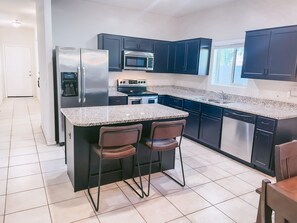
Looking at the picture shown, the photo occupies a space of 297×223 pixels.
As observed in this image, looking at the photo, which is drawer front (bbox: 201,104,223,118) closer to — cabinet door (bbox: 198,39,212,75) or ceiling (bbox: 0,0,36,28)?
cabinet door (bbox: 198,39,212,75)

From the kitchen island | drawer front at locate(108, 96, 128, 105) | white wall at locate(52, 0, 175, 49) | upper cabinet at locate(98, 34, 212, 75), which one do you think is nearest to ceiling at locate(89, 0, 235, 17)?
white wall at locate(52, 0, 175, 49)

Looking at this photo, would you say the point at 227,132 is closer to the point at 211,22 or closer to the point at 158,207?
the point at 158,207

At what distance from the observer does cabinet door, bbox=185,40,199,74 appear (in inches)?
193

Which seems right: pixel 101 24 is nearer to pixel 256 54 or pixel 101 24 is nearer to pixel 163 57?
pixel 163 57

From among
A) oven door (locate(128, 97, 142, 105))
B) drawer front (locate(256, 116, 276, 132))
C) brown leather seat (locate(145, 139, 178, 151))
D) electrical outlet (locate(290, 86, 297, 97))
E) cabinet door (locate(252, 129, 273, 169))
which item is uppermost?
electrical outlet (locate(290, 86, 297, 97))

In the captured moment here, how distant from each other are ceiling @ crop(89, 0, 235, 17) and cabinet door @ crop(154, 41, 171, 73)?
2.44 ft

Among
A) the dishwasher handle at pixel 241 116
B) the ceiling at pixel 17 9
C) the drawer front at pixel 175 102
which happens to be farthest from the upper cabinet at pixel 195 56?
→ the ceiling at pixel 17 9

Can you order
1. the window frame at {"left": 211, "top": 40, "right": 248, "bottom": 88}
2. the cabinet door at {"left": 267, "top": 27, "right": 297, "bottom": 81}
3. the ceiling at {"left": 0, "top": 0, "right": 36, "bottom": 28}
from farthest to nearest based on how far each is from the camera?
1. the ceiling at {"left": 0, "top": 0, "right": 36, "bottom": 28}
2. the window frame at {"left": 211, "top": 40, "right": 248, "bottom": 88}
3. the cabinet door at {"left": 267, "top": 27, "right": 297, "bottom": 81}

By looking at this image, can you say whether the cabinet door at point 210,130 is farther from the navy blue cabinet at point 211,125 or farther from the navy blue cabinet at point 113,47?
the navy blue cabinet at point 113,47

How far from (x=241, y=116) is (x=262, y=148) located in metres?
0.58

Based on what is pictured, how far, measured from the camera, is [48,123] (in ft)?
13.5

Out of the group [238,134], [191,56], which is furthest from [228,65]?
[238,134]

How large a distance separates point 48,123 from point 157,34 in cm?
336

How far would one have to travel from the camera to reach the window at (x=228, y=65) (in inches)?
176
